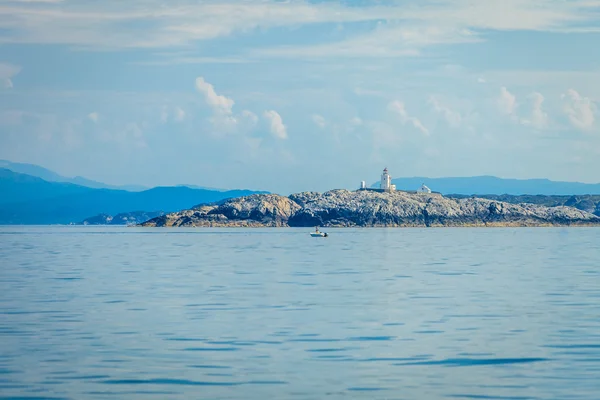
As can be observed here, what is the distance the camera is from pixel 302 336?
32.8 metres

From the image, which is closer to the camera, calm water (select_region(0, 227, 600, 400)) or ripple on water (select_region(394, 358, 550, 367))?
calm water (select_region(0, 227, 600, 400))

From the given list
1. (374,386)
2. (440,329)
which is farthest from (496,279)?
(374,386)

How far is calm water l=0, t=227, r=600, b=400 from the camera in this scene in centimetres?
2408

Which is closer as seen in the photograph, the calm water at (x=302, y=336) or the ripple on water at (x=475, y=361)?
the calm water at (x=302, y=336)

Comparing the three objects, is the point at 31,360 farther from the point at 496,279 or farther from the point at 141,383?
the point at 496,279

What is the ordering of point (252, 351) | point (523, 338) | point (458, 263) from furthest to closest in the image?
point (458, 263)
point (523, 338)
point (252, 351)

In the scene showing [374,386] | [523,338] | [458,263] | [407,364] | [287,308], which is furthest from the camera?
[458,263]

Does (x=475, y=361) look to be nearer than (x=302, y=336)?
Yes

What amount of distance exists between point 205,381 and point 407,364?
6206 mm

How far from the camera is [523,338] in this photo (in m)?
32.1

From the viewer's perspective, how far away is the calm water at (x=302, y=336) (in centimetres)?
2408

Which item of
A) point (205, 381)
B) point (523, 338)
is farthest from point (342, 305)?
point (205, 381)

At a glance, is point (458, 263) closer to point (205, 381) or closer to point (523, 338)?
point (523, 338)

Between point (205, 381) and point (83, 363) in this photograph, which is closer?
point (205, 381)
